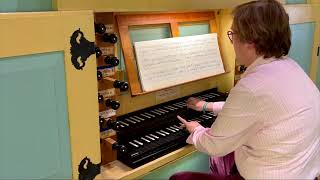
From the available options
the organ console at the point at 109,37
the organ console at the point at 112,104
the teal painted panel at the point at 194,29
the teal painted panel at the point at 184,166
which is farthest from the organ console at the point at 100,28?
the teal painted panel at the point at 184,166

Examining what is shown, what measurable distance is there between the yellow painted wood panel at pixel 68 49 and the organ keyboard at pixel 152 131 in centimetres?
25

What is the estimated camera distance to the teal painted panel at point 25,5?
1020mm

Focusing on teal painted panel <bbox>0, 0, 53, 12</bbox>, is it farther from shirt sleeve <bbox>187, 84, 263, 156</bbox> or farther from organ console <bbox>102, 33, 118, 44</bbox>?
shirt sleeve <bbox>187, 84, 263, 156</bbox>

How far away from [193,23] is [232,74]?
18.7 inches

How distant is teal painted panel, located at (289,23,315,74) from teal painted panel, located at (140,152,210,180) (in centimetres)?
98

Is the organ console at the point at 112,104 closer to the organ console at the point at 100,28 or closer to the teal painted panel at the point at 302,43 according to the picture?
the organ console at the point at 100,28

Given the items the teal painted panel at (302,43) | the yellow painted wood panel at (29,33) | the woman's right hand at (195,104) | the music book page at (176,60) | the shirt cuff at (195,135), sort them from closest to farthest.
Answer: the yellow painted wood panel at (29,33) < the shirt cuff at (195,135) < the music book page at (176,60) < the woman's right hand at (195,104) < the teal painted panel at (302,43)

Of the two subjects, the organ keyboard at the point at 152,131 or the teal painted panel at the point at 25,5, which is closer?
the teal painted panel at the point at 25,5

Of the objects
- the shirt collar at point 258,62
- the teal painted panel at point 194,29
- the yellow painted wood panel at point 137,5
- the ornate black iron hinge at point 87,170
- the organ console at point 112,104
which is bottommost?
the ornate black iron hinge at point 87,170

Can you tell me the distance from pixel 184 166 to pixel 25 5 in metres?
1.56

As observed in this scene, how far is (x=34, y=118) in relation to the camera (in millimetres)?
1040

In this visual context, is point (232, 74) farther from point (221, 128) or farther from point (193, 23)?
point (221, 128)

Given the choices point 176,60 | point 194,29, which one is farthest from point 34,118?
point 194,29

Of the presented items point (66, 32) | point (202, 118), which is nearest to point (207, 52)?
point (202, 118)
